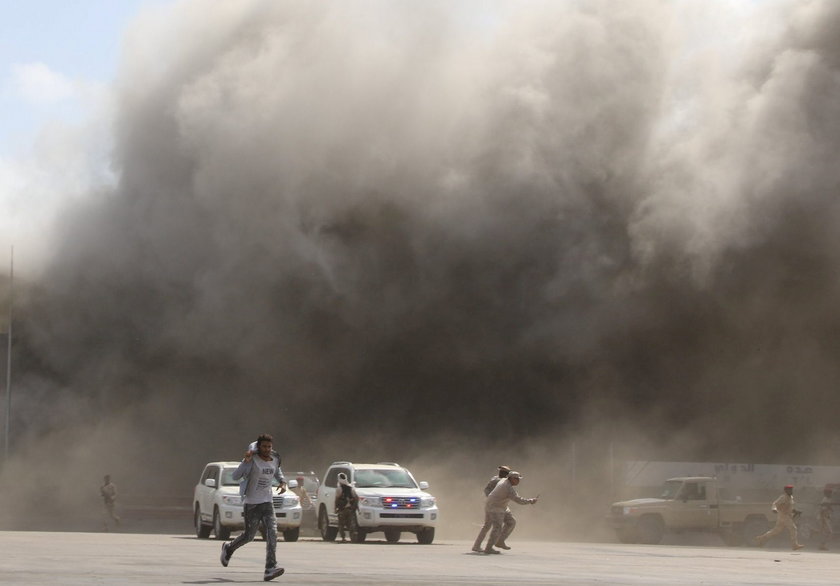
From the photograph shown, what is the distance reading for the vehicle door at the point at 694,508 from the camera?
2959cm

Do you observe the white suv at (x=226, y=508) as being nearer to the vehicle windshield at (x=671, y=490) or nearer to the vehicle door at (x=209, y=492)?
the vehicle door at (x=209, y=492)

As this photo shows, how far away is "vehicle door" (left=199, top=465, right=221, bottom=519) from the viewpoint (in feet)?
84.9

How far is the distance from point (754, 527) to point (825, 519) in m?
1.62

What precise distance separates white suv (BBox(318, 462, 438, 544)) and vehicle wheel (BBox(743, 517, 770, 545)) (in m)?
8.50

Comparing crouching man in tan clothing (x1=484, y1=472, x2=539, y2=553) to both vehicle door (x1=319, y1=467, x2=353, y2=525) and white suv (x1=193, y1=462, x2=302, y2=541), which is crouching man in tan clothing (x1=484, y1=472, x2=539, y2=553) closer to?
white suv (x1=193, y1=462, x2=302, y2=541)

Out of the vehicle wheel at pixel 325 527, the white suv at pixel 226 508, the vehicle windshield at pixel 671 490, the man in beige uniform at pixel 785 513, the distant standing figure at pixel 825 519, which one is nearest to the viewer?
the white suv at pixel 226 508

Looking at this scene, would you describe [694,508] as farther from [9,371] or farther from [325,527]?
[9,371]

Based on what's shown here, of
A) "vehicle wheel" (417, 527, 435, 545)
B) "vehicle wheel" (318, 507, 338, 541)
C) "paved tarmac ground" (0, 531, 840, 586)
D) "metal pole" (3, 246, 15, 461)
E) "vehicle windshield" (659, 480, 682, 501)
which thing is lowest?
"paved tarmac ground" (0, 531, 840, 586)

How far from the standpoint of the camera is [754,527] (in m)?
29.8

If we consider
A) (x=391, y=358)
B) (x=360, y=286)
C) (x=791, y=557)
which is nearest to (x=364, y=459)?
(x=391, y=358)

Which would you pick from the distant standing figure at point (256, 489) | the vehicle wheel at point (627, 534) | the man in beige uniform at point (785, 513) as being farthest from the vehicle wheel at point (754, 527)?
the distant standing figure at point (256, 489)

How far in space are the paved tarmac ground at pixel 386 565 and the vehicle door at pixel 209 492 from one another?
268cm

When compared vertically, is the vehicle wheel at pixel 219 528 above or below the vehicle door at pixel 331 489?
below

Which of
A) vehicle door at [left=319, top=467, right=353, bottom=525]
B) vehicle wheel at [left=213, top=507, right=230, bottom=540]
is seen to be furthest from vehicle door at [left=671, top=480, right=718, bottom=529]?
vehicle wheel at [left=213, top=507, right=230, bottom=540]
